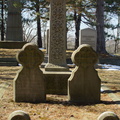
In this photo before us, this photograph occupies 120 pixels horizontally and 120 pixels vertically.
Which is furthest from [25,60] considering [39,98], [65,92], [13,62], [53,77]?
[13,62]

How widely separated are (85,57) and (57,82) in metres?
1.36

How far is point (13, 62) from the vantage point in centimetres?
1438

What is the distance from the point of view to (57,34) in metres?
6.96

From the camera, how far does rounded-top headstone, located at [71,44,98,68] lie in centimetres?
527

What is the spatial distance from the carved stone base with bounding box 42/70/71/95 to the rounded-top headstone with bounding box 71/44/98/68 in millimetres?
1047

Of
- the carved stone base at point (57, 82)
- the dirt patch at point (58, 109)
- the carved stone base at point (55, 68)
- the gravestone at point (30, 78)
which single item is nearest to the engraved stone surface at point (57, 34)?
Answer: the carved stone base at point (55, 68)

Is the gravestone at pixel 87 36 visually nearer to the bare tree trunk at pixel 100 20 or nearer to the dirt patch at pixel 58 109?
the bare tree trunk at pixel 100 20

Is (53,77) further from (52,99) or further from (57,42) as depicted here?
(57,42)

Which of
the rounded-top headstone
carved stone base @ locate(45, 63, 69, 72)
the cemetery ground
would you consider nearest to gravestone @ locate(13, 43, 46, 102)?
the cemetery ground

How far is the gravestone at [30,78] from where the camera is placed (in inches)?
205

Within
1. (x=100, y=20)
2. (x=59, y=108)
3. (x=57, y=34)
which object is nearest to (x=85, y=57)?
(x=59, y=108)

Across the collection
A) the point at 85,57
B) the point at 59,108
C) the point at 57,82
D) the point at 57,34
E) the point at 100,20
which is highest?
the point at 100,20

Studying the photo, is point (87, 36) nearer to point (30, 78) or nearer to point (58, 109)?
point (30, 78)

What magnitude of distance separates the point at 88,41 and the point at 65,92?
8.79 m
